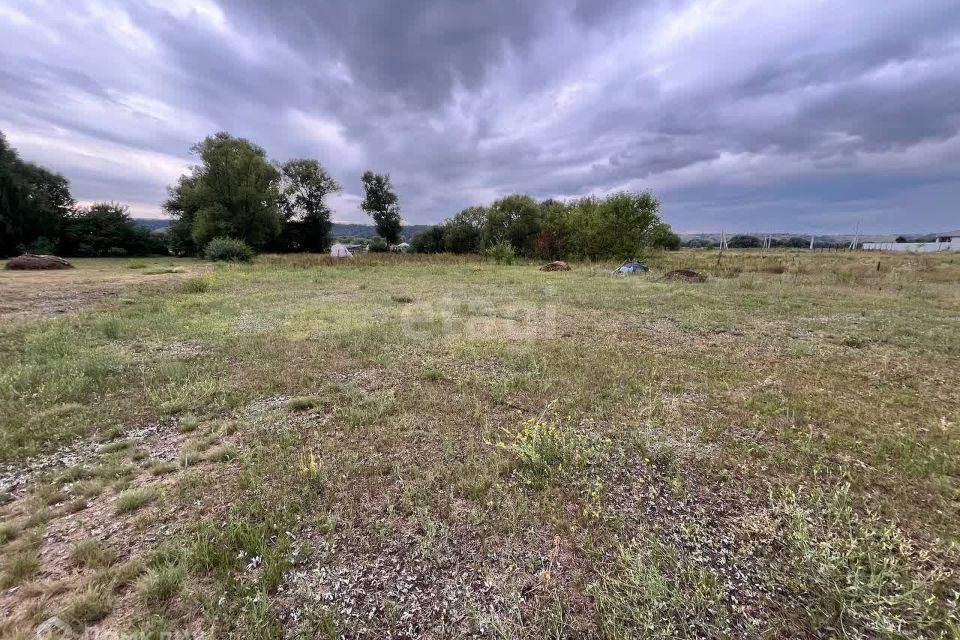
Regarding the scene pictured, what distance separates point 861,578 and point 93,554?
4.22 meters

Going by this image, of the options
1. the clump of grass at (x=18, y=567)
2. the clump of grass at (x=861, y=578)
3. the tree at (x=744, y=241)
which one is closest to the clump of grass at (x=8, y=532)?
the clump of grass at (x=18, y=567)

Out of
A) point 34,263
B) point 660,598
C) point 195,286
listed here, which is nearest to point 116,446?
point 660,598

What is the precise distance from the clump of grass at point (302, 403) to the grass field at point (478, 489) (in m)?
0.03

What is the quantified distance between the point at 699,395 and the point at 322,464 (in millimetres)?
4138

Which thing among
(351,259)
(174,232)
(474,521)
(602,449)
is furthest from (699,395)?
(174,232)

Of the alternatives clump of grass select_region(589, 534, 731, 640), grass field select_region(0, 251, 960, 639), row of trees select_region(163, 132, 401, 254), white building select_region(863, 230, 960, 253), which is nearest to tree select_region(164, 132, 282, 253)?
row of trees select_region(163, 132, 401, 254)

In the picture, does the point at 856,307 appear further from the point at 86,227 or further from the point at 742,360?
the point at 86,227

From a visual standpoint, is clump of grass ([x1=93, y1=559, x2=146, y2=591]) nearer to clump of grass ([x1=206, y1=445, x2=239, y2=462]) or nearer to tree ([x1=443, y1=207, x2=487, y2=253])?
→ clump of grass ([x1=206, y1=445, x2=239, y2=462])

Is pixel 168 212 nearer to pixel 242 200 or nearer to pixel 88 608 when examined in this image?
pixel 242 200

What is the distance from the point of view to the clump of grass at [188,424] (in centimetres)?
339

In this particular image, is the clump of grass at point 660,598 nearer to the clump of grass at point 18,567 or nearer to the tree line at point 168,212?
the clump of grass at point 18,567

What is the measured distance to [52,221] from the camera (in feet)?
90.0

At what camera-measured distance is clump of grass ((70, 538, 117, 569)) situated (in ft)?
6.39

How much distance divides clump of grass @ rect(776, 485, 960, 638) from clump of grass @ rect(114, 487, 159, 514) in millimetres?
3958
